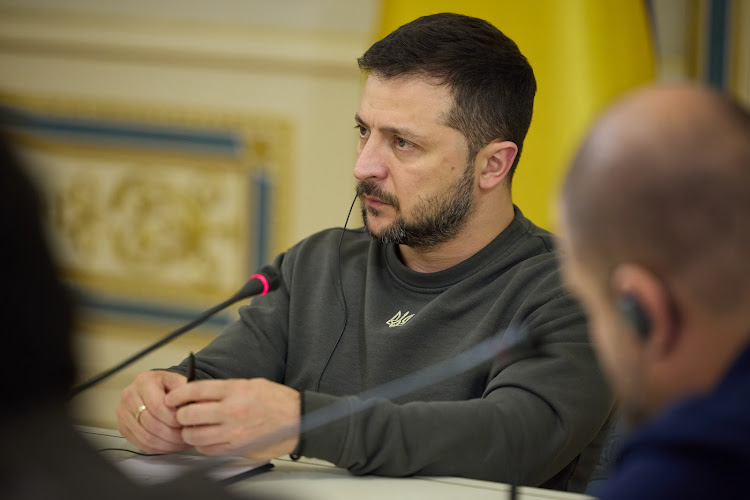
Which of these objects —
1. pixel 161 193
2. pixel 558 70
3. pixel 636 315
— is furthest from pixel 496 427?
pixel 161 193

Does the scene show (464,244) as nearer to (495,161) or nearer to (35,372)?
(495,161)

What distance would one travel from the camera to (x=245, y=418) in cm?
136

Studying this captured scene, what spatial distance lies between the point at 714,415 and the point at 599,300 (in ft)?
0.53

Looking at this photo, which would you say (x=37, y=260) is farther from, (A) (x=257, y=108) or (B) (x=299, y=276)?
(A) (x=257, y=108)

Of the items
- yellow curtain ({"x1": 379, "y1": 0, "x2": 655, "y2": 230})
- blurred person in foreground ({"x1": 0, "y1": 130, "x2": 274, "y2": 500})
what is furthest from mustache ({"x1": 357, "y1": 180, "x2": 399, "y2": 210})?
blurred person in foreground ({"x1": 0, "y1": 130, "x2": 274, "y2": 500})

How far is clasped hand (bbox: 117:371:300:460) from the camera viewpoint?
136 centimetres

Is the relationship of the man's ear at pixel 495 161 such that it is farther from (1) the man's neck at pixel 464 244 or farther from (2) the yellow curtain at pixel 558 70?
(2) the yellow curtain at pixel 558 70

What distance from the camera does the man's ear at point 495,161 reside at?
1.83 m

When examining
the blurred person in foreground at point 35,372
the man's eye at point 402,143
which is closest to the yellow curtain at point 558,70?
the man's eye at point 402,143

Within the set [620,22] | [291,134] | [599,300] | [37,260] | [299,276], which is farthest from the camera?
[291,134]

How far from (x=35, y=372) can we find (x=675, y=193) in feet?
1.76

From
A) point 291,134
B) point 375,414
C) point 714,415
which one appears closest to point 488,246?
point 375,414

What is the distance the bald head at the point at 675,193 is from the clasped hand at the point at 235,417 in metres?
0.65

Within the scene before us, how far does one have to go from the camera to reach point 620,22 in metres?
2.61
